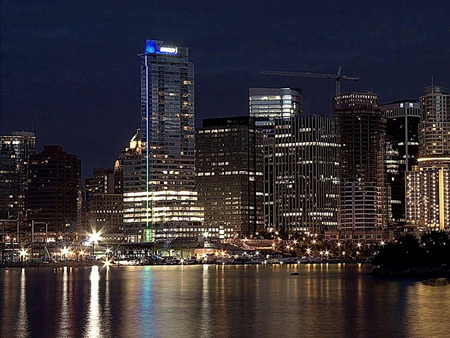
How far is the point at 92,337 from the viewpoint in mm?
81500

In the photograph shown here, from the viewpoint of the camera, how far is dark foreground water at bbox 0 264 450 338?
8519cm

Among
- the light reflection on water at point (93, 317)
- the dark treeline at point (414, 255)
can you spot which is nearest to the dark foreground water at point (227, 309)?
the light reflection on water at point (93, 317)

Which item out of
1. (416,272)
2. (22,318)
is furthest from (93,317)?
(416,272)

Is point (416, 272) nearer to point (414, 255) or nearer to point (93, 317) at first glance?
point (414, 255)

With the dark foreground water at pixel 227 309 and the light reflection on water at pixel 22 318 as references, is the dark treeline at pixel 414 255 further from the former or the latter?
the light reflection on water at pixel 22 318

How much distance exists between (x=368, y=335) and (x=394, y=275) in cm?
8974

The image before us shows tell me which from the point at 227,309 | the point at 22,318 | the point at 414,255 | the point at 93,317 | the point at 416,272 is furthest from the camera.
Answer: the point at 414,255

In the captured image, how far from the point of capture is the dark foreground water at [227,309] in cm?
8519

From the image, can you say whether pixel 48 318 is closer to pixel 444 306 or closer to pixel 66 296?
pixel 66 296

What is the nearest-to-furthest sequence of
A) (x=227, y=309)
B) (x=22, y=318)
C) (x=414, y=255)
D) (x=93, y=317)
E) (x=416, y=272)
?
(x=22, y=318)
(x=93, y=317)
(x=227, y=309)
(x=416, y=272)
(x=414, y=255)

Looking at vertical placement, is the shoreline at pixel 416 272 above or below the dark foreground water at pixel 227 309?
above

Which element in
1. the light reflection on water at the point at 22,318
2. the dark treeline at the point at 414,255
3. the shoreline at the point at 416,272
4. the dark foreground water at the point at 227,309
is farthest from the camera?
the dark treeline at the point at 414,255

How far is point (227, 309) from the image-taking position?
104 m

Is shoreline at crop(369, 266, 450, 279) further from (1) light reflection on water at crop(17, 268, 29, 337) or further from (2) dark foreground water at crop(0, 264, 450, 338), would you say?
(1) light reflection on water at crop(17, 268, 29, 337)
